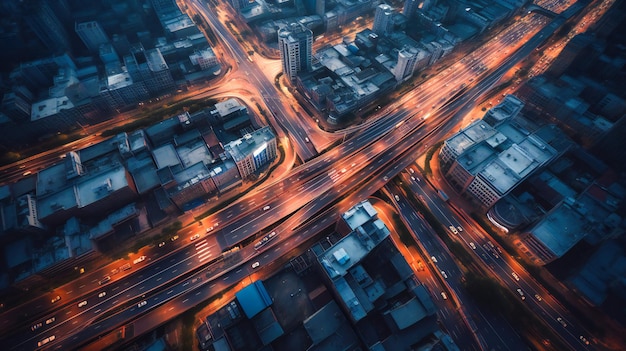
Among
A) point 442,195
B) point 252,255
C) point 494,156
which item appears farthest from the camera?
point 442,195

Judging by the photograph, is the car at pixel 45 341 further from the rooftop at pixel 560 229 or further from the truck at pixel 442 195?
the rooftop at pixel 560 229

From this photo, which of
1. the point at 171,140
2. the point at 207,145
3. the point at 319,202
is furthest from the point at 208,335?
the point at 171,140

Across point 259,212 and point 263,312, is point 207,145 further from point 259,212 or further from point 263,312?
point 263,312

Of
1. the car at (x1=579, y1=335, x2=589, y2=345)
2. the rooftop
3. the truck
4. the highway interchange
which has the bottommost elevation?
the car at (x1=579, y1=335, x2=589, y2=345)

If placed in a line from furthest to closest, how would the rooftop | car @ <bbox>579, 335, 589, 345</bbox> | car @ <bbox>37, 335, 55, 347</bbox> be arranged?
the rooftop, car @ <bbox>579, 335, 589, 345</bbox>, car @ <bbox>37, 335, 55, 347</bbox>

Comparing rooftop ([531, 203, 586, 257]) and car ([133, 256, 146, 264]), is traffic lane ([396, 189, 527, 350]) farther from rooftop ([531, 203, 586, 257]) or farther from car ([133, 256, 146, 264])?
car ([133, 256, 146, 264])

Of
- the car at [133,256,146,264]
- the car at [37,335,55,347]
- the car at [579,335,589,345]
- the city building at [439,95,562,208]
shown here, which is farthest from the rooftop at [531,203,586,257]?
the car at [37,335,55,347]

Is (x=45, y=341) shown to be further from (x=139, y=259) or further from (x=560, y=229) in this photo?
(x=560, y=229)

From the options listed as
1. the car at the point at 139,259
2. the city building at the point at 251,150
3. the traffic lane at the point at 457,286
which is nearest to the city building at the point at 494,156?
the traffic lane at the point at 457,286

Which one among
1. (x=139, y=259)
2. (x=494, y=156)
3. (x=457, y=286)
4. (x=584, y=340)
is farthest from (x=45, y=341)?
(x=584, y=340)
